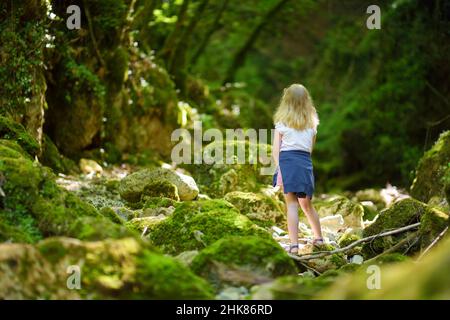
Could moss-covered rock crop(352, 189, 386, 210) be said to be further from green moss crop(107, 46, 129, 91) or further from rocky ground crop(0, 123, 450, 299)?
green moss crop(107, 46, 129, 91)

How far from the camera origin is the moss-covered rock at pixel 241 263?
4344mm

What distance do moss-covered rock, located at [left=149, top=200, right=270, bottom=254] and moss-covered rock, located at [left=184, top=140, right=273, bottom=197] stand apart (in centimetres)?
344

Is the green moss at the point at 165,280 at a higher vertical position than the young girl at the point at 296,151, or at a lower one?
lower

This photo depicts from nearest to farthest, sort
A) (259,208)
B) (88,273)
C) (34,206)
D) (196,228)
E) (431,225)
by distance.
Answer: (88,273)
(34,206)
(431,225)
(196,228)
(259,208)

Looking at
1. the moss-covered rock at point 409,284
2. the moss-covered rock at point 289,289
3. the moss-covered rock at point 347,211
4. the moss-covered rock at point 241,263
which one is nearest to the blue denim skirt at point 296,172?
the moss-covered rock at point 241,263

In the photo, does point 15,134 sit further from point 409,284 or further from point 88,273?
point 409,284

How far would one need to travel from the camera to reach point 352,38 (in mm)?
21656

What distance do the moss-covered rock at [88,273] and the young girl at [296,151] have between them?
267 centimetres

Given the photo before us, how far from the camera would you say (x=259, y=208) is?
8.03 meters

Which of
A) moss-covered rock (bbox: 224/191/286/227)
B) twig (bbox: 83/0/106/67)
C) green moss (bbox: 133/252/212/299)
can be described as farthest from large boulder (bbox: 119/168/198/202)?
green moss (bbox: 133/252/212/299)

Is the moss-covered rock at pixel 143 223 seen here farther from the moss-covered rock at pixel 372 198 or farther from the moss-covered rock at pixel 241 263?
the moss-covered rock at pixel 372 198

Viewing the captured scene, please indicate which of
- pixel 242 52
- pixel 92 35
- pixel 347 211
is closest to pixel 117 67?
pixel 92 35

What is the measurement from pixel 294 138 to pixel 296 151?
14 cm
